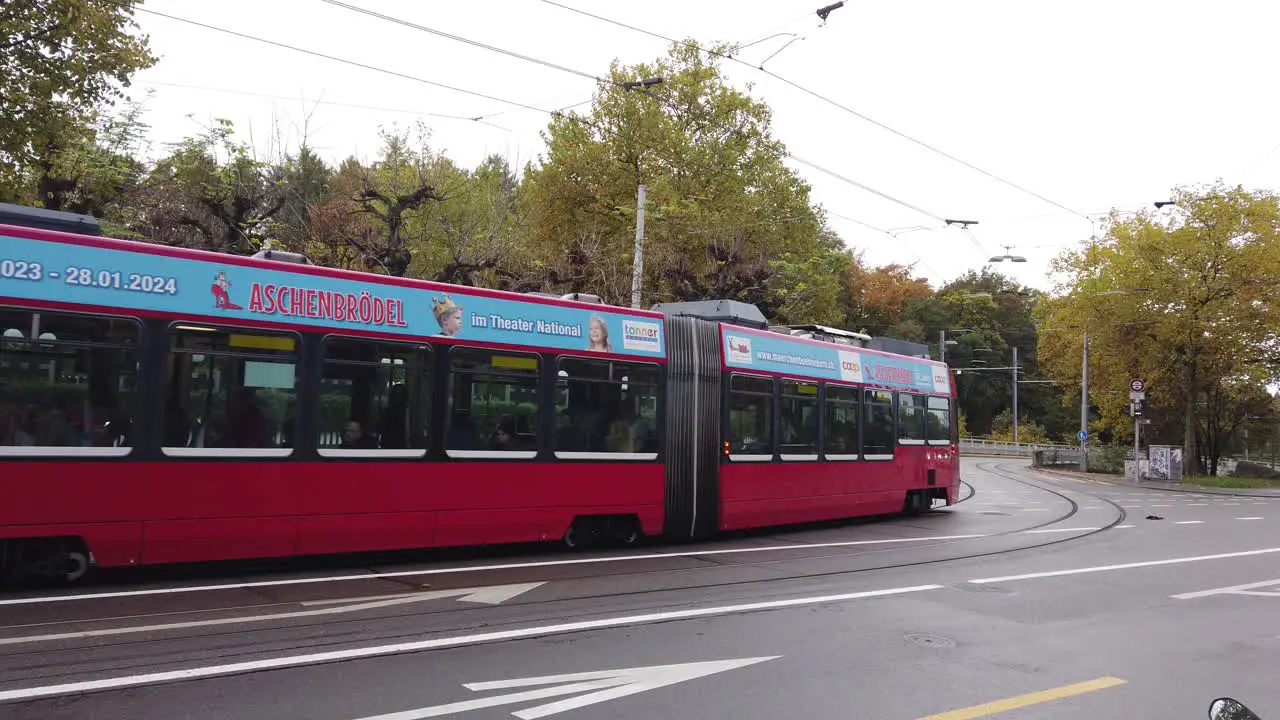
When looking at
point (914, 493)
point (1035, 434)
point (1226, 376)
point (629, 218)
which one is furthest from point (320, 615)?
point (1035, 434)

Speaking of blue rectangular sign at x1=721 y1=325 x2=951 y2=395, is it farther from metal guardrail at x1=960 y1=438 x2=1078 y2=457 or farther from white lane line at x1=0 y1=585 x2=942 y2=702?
metal guardrail at x1=960 y1=438 x2=1078 y2=457

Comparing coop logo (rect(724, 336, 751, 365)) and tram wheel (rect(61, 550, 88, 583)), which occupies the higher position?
coop logo (rect(724, 336, 751, 365))

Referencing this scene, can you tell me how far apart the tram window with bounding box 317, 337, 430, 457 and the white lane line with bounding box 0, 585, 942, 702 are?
11.3 ft

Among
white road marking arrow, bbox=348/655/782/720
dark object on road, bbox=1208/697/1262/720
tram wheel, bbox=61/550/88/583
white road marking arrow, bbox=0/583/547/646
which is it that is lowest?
white road marking arrow, bbox=348/655/782/720

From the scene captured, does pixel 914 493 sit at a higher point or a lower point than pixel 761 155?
lower

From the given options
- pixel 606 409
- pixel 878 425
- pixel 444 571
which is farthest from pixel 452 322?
pixel 878 425

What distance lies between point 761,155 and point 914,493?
75.4ft

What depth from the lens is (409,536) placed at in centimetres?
1045

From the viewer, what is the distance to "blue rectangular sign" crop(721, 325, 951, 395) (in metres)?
14.5

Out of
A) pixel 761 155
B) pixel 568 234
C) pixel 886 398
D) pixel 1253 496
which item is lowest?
pixel 1253 496

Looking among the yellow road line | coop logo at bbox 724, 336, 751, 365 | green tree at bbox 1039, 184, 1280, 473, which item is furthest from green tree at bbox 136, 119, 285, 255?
green tree at bbox 1039, 184, 1280, 473

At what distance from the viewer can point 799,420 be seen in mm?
15625

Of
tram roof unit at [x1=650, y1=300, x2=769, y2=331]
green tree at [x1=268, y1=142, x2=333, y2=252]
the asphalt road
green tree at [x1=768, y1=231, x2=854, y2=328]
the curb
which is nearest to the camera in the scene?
the asphalt road

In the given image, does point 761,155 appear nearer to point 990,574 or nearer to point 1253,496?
point 1253,496
